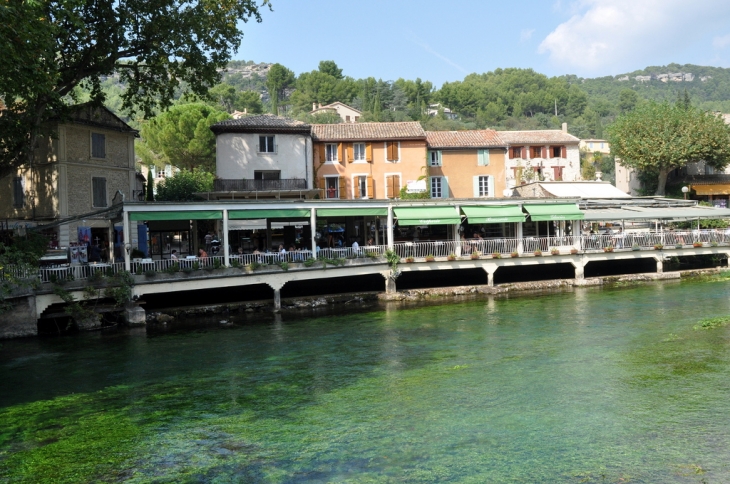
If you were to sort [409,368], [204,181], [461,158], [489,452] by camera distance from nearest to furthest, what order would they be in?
[489,452] < [409,368] < [461,158] < [204,181]

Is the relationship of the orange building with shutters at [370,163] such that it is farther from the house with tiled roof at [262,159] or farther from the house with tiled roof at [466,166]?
the house with tiled roof at [262,159]

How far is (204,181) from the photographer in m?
51.6

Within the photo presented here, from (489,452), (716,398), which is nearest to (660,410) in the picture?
(716,398)

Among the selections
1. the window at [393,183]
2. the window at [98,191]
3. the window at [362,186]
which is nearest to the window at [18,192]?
the window at [98,191]

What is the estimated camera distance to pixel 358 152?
1745 inches

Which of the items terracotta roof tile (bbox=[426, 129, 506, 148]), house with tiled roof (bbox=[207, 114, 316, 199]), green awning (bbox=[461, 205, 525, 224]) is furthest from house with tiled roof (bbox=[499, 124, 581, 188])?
green awning (bbox=[461, 205, 525, 224])

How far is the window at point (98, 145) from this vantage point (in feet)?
107

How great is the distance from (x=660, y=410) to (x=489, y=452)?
4258mm

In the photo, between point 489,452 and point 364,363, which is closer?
point 489,452

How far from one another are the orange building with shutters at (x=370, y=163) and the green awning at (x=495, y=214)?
12404mm

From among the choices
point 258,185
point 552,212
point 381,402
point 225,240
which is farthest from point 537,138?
point 381,402

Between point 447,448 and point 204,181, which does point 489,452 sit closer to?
point 447,448

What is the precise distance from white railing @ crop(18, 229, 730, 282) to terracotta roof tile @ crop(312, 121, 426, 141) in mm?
13443

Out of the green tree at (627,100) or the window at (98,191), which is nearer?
the window at (98,191)
